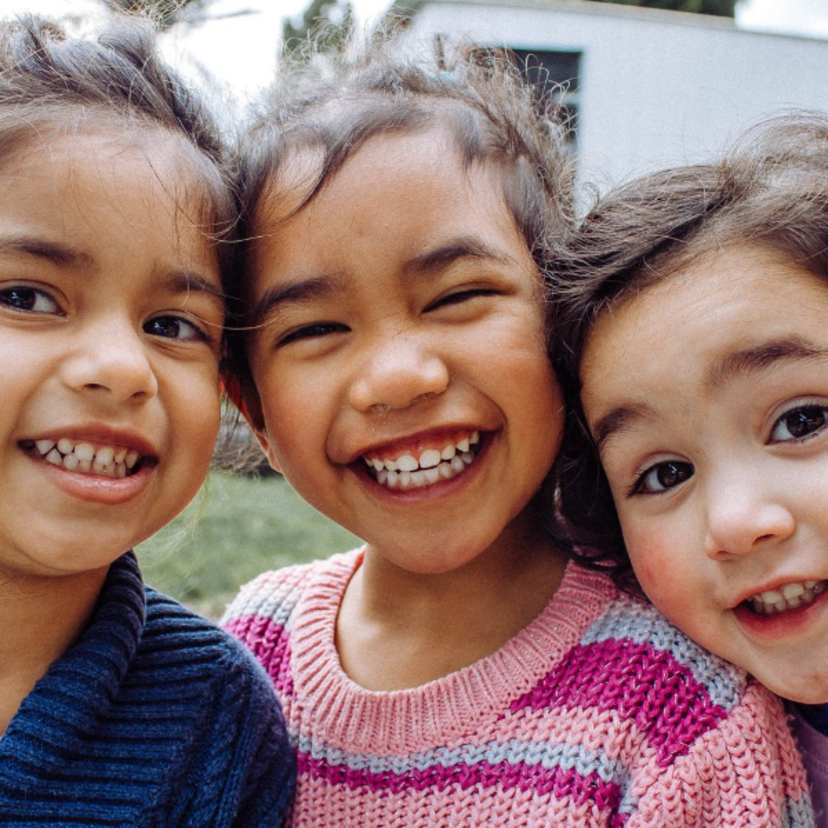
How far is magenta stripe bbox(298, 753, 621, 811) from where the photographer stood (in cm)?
136

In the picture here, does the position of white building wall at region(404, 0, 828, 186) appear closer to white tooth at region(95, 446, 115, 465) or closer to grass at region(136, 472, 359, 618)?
grass at region(136, 472, 359, 618)

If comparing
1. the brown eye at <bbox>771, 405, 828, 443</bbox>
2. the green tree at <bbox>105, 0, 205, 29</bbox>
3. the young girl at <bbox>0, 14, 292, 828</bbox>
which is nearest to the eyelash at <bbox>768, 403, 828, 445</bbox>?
the brown eye at <bbox>771, 405, 828, 443</bbox>

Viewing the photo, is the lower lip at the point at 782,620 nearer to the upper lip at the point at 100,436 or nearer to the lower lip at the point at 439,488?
the lower lip at the point at 439,488

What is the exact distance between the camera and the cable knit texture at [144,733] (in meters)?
1.32

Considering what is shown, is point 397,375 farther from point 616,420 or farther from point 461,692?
point 461,692

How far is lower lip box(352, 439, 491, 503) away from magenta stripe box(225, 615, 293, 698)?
1.40ft

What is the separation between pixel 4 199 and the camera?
131 centimetres

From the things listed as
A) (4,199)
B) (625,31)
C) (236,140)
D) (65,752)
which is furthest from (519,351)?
(625,31)

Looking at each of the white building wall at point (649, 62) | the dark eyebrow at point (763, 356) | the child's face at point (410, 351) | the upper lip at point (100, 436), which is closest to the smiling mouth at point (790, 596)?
the dark eyebrow at point (763, 356)

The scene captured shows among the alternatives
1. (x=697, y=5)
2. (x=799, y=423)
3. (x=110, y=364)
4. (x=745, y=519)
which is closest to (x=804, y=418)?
(x=799, y=423)

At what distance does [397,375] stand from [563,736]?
1.89 feet

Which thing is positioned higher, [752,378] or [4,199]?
[4,199]

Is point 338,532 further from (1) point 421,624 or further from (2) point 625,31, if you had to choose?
(2) point 625,31

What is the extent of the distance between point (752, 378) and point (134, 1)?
1.32m
